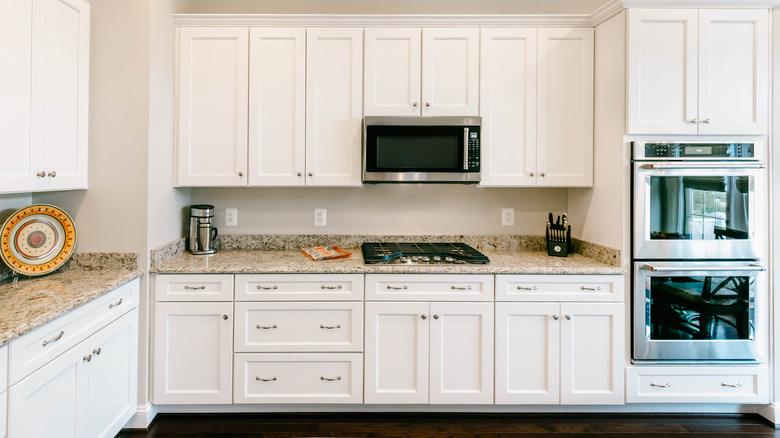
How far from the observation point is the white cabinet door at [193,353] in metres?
2.29

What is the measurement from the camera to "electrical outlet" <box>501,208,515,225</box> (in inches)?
116

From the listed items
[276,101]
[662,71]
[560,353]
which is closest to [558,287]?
[560,353]

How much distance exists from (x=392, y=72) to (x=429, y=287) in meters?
1.33

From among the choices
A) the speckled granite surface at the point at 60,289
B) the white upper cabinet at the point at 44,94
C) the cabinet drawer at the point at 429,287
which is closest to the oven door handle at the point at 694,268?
the cabinet drawer at the point at 429,287

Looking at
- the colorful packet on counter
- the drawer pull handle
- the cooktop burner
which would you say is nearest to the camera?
the drawer pull handle

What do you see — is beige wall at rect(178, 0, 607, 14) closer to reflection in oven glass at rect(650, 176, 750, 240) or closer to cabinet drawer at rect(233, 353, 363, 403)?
reflection in oven glass at rect(650, 176, 750, 240)

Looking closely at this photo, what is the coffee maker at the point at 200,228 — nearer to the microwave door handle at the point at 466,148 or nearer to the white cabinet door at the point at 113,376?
the white cabinet door at the point at 113,376

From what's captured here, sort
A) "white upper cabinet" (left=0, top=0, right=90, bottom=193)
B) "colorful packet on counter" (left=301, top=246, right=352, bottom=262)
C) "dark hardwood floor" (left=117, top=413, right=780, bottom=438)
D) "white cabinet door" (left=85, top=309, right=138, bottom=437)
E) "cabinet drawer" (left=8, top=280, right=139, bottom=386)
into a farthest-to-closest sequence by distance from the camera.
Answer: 1. "colorful packet on counter" (left=301, top=246, right=352, bottom=262)
2. "dark hardwood floor" (left=117, top=413, right=780, bottom=438)
3. "white cabinet door" (left=85, top=309, right=138, bottom=437)
4. "white upper cabinet" (left=0, top=0, right=90, bottom=193)
5. "cabinet drawer" (left=8, top=280, right=139, bottom=386)

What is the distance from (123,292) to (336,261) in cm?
109

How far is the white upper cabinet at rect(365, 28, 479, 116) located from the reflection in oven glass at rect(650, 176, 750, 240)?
3.75ft

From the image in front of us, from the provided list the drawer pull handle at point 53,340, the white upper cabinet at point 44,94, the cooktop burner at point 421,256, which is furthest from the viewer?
the cooktop burner at point 421,256

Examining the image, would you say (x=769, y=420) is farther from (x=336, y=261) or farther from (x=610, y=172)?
(x=336, y=261)

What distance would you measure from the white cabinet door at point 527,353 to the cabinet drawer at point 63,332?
1.95 metres

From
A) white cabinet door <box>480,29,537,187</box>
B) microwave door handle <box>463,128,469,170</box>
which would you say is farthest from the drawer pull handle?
white cabinet door <box>480,29,537,187</box>
